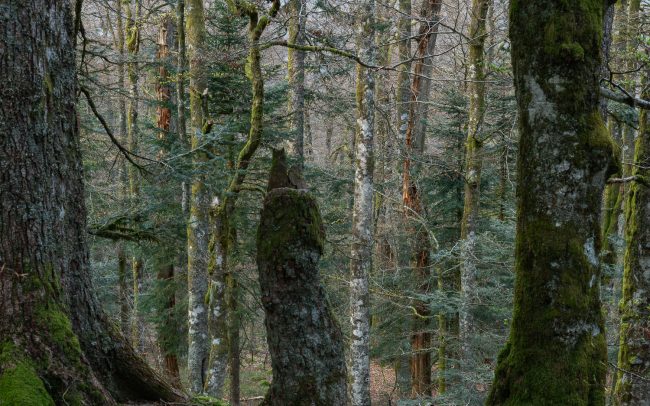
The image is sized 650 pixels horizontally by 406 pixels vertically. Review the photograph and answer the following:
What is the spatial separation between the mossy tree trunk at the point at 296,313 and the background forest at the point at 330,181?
19cm

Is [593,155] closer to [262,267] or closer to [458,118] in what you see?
[262,267]

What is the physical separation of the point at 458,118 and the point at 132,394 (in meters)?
12.4

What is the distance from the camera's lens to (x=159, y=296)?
13.6 m

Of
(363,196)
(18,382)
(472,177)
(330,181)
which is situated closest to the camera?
(18,382)

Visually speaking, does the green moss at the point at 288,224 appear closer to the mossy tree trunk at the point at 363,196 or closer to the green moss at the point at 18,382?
the green moss at the point at 18,382

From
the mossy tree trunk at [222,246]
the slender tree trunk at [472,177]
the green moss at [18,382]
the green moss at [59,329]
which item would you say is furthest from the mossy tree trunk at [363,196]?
the green moss at [18,382]

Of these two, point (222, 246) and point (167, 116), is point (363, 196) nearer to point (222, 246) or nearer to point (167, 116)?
point (222, 246)

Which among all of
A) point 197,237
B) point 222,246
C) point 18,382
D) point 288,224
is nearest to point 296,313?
point 288,224

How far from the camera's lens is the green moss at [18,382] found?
121 inches

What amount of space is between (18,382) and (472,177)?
9.00 m

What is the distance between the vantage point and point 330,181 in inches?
564

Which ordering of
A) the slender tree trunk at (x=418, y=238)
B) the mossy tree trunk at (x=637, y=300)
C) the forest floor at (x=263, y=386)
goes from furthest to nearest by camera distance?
the forest floor at (x=263, y=386), the slender tree trunk at (x=418, y=238), the mossy tree trunk at (x=637, y=300)

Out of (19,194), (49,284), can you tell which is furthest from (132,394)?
(19,194)

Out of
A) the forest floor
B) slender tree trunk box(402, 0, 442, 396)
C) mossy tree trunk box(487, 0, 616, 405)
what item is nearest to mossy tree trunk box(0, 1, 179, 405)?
mossy tree trunk box(487, 0, 616, 405)
